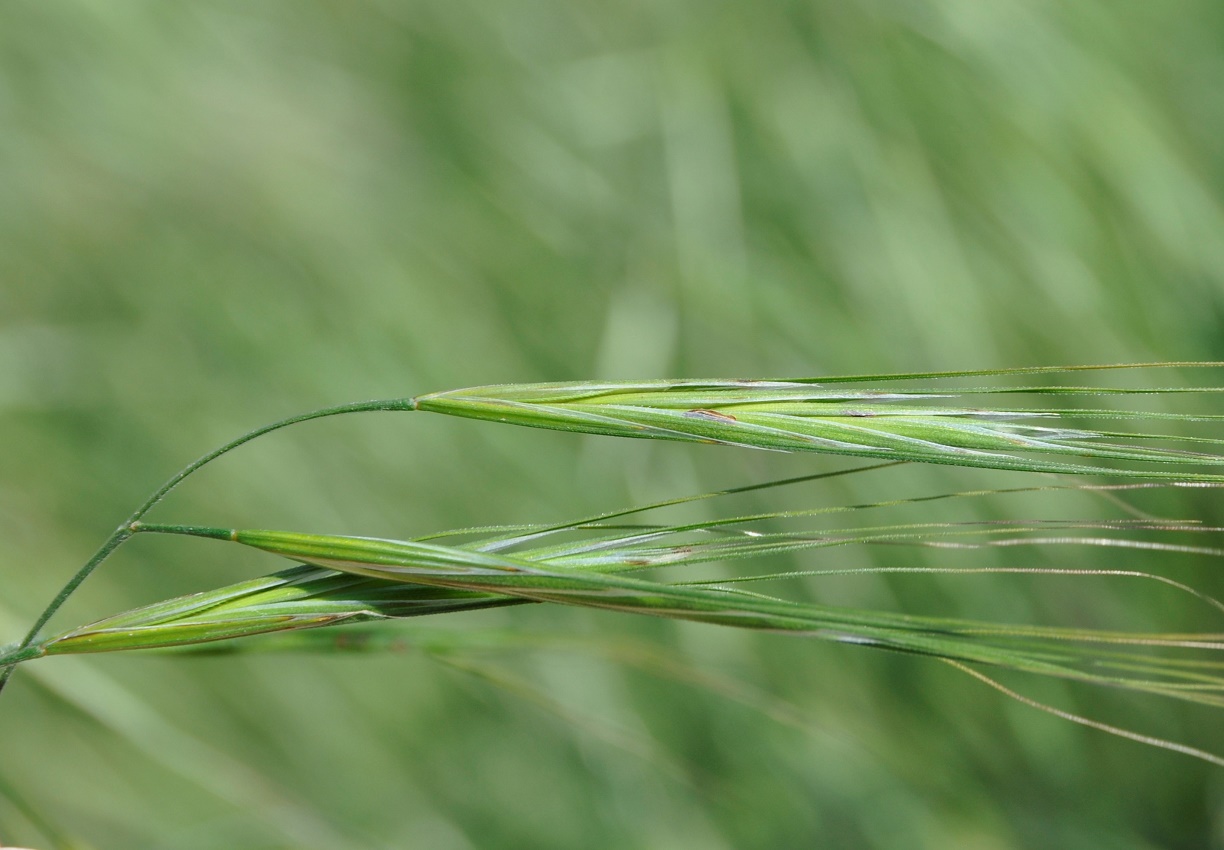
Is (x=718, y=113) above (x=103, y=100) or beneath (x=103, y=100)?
beneath

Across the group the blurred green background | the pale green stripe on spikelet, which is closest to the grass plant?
the pale green stripe on spikelet

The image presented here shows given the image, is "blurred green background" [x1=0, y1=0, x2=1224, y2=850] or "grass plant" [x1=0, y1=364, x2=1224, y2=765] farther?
"blurred green background" [x1=0, y1=0, x2=1224, y2=850]

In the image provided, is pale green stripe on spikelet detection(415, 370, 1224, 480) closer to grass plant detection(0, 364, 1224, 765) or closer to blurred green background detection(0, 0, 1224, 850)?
grass plant detection(0, 364, 1224, 765)

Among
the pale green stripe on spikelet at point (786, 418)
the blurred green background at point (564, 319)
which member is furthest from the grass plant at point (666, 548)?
the blurred green background at point (564, 319)

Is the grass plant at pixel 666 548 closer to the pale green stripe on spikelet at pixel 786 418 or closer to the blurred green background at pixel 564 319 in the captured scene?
Result: the pale green stripe on spikelet at pixel 786 418

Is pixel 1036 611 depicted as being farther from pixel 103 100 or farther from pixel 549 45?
pixel 103 100

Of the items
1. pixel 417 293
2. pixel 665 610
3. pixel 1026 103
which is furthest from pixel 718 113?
pixel 665 610

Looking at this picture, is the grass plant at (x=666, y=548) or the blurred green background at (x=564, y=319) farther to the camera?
the blurred green background at (x=564, y=319)

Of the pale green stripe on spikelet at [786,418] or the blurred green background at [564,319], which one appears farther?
the blurred green background at [564,319]
